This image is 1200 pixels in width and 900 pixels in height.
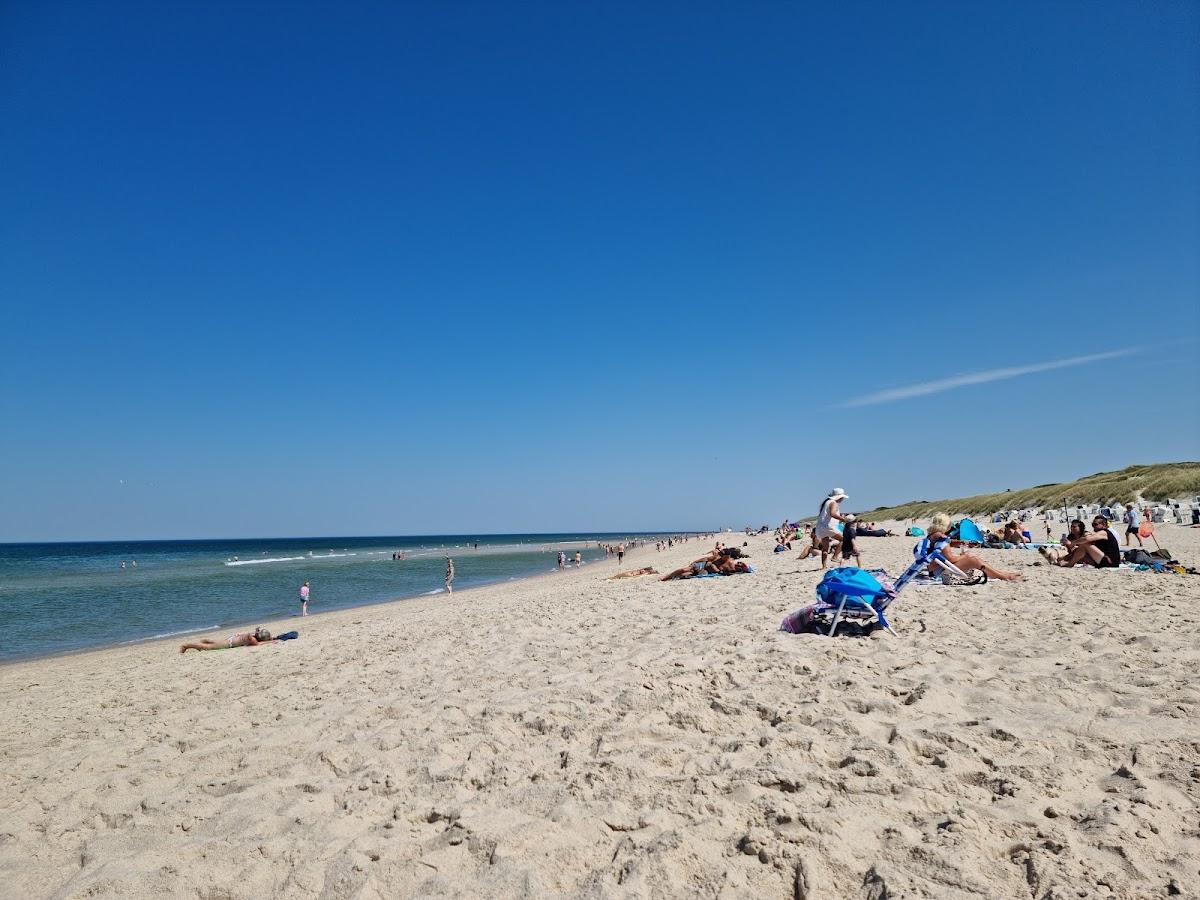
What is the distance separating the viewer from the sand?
2.59 m

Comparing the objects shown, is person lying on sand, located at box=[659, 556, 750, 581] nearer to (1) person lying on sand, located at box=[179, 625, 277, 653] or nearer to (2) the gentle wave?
(1) person lying on sand, located at box=[179, 625, 277, 653]

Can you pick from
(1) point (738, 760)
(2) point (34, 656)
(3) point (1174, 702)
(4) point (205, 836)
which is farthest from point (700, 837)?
(2) point (34, 656)

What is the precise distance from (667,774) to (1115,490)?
3809 cm

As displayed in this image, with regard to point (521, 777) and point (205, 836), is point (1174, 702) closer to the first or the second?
point (521, 777)

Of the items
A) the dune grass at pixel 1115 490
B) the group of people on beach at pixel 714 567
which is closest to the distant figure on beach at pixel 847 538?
the group of people on beach at pixel 714 567

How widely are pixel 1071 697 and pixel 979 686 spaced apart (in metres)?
0.50

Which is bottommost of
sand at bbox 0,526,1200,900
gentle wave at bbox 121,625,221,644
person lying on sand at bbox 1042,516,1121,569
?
gentle wave at bbox 121,625,221,644

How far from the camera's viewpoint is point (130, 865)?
313 centimetres

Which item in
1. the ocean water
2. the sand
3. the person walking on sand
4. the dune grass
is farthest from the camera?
the dune grass

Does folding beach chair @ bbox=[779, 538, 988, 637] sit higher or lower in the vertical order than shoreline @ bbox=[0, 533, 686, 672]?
higher

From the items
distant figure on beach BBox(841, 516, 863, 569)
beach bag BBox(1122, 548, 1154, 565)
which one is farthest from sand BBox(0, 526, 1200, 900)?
beach bag BBox(1122, 548, 1154, 565)

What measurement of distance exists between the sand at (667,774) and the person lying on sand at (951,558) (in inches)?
76.0

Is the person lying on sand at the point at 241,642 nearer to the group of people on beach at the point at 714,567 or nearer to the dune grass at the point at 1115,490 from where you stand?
the group of people on beach at the point at 714,567

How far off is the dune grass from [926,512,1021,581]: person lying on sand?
87.1 feet
